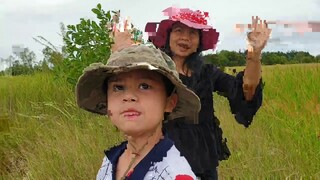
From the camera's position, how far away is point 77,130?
5312 mm

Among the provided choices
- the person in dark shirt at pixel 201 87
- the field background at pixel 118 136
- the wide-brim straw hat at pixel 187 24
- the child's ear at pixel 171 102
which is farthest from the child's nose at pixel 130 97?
the field background at pixel 118 136

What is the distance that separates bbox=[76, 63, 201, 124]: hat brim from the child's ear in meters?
0.02

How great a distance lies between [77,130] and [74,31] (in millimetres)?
1094

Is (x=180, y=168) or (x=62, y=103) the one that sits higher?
(x=180, y=168)

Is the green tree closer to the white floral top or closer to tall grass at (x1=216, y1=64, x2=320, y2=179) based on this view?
tall grass at (x1=216, y1=64, x2=320, y2=179)

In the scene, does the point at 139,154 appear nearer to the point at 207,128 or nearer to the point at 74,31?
the point at 207,128

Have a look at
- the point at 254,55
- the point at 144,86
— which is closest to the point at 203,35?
the point at 254,55

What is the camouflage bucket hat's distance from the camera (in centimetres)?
181

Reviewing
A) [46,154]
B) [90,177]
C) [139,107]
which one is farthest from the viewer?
[46,154]

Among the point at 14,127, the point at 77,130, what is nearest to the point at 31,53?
the point at 14,127

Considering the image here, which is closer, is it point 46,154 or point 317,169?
point 317,169

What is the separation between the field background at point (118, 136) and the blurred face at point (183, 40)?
52.6 inches

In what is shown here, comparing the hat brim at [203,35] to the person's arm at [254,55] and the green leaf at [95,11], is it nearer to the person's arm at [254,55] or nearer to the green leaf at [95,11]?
the person's arm at [254,55]

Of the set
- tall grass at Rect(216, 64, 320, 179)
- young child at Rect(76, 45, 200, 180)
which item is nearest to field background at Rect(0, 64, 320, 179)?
tall grass at Rect(216, 64, 320, 179)
